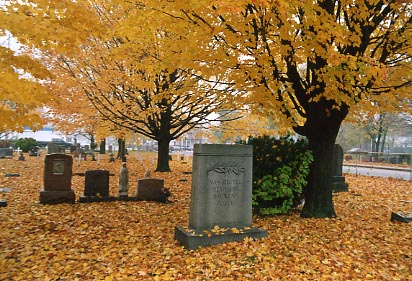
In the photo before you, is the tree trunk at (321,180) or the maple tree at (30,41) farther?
the tree trunk at (321,180)

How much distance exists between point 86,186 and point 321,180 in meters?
6.72

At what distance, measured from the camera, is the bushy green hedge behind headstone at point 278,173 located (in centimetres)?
784

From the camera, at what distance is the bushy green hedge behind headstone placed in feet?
25.7

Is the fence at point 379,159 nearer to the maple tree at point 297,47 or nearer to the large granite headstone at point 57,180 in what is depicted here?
the maple tree at point 297,47

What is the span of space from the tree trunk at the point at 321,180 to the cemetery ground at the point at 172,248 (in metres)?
0.38

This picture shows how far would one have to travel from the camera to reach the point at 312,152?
26.7 ft

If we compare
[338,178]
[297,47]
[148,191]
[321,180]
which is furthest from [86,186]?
[338,178]

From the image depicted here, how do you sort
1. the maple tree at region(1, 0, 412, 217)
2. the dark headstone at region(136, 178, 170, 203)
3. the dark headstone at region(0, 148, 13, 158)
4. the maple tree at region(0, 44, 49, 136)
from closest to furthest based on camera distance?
the maple tree at region(0, 44, 49, 136) → the maple tree at region(1, 0, 412, 217) → the dark headstone at region(136, 178, 170, 203) → the dark headstone at region(0, 148, 13, 158)

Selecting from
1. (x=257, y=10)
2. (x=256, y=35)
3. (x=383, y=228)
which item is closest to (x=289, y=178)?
(x=383, y=228)

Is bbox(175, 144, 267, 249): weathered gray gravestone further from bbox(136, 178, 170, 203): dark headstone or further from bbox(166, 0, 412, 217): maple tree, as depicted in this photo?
bbox(136, 178, 170, 203): dark headstone

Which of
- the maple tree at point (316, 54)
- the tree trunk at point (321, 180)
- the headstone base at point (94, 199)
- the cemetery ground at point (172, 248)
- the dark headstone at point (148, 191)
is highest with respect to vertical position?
the maple tree at point (316, 54)

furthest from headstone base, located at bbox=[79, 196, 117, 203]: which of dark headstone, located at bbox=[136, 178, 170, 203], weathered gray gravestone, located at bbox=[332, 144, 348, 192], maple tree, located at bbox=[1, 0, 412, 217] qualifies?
weathered gray gravestone, located at bbox=[332, 144, 348, 192]

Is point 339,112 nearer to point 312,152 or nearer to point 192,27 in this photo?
point 312,152

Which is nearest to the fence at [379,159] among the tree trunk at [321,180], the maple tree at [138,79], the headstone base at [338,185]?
the headstone base at [338,185]
